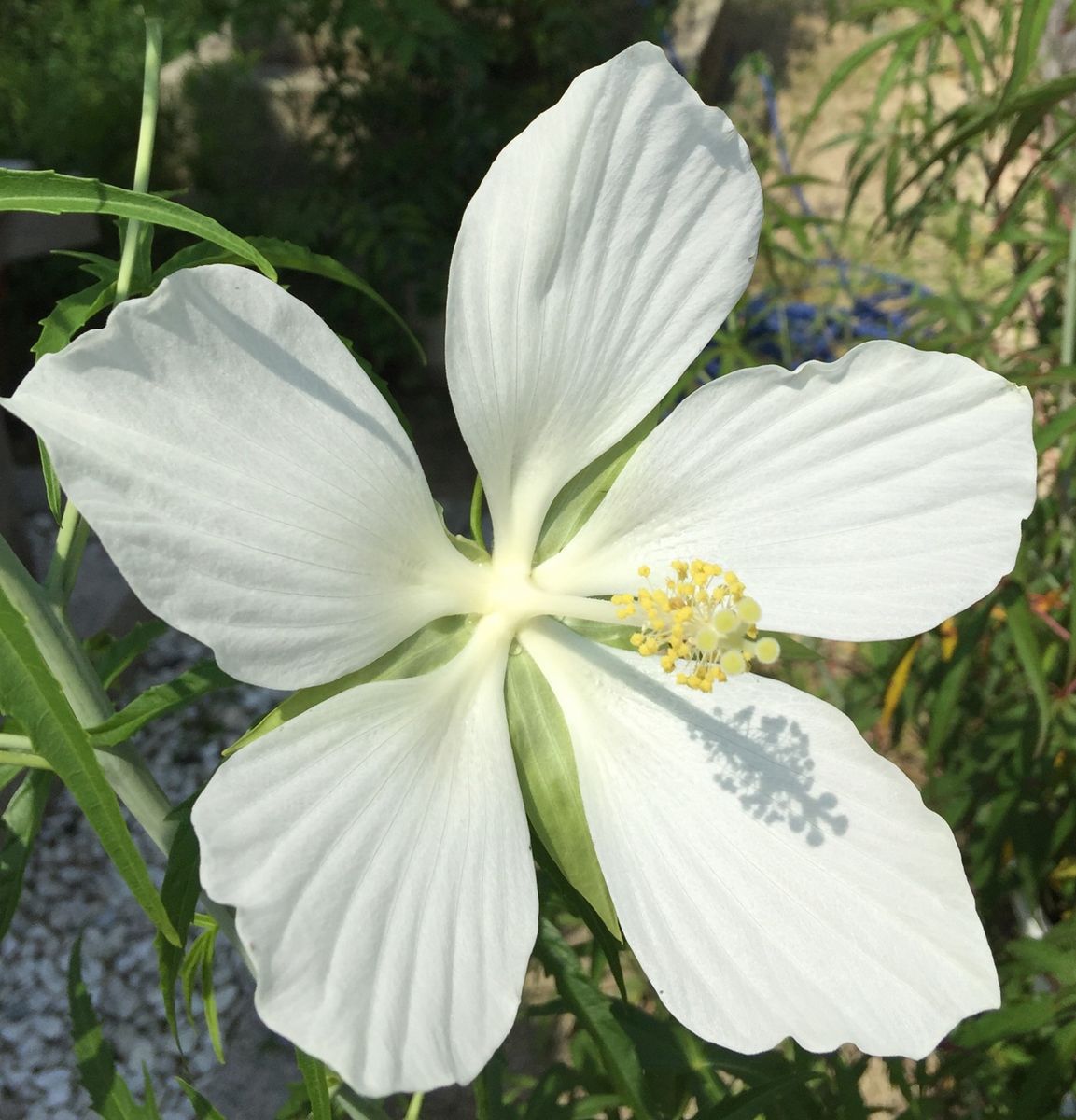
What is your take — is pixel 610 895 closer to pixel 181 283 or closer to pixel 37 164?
pixel 181 283

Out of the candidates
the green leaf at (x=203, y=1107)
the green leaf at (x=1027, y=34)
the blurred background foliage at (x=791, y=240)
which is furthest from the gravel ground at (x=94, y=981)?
the green leaf at (x=1027, y=34)

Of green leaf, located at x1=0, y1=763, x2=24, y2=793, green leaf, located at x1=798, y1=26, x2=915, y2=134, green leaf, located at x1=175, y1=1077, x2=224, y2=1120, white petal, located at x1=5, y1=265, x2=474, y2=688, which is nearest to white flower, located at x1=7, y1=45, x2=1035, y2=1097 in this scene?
white petal, located at x1=5, y1=265, x2=474, y2=688

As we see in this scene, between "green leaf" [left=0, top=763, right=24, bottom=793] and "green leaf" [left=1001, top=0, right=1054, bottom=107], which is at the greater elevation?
"green leaf" [left=1001, top=0, right=1054, bottom=107]

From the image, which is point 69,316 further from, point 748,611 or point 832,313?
point 832,313

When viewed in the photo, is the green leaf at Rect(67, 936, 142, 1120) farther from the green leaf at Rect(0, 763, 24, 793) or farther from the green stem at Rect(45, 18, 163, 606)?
the green stem at Rect(45, 18, 163, 606)

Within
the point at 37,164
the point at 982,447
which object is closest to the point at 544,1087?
the point at 982,447

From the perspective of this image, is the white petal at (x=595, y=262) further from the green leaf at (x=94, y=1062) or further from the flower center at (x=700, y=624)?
the green leaf at (x=94, y=1062)

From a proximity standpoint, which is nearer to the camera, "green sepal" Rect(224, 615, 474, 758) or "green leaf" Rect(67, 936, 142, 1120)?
"green sepal" Rect(224, 615, 474, 758)

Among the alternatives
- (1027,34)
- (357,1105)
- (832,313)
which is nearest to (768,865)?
(357,1105)
